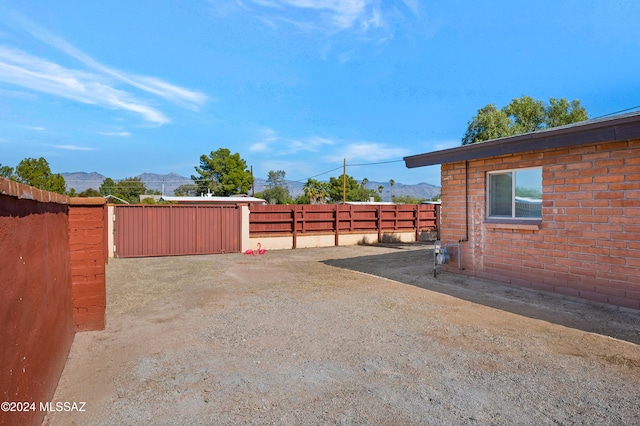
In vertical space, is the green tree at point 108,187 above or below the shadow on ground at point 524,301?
above

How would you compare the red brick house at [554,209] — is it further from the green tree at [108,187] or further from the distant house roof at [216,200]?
the green tree at [108,187]

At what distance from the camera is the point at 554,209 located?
704 centimetres

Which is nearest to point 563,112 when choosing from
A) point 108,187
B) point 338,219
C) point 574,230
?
point 338,219

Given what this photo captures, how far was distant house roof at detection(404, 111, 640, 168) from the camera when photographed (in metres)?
5.71

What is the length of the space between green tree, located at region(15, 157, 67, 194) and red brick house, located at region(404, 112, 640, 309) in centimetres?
3298

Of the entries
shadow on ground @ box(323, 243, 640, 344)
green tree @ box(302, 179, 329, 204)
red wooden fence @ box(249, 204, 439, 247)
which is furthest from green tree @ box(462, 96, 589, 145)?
green tree @ box(302, 179, 329, 204)

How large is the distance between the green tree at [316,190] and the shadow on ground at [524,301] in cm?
4940

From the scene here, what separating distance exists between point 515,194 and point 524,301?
2324 mm

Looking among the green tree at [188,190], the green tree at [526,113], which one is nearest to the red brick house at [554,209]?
the green tree at [526,113]

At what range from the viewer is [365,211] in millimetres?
18203

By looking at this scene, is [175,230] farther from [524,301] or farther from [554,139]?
[554,139]

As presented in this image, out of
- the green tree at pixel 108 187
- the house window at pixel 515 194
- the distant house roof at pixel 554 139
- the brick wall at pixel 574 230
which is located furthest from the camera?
the green tree at pixel 108 187

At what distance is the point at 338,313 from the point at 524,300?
3.47m

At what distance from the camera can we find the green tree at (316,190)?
60.5 m
